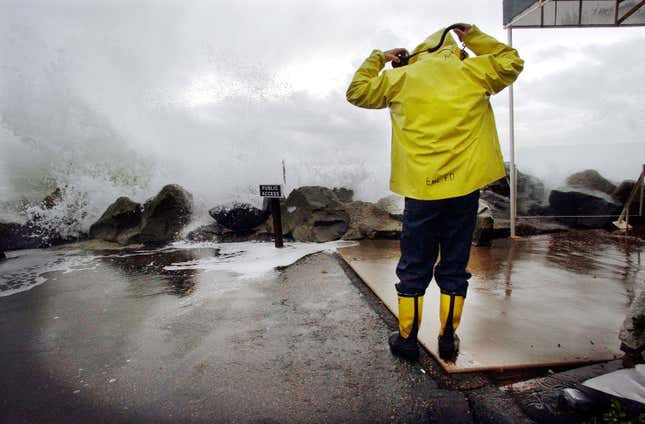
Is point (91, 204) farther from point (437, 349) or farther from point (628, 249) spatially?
point (628, 249)

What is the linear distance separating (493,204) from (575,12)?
3.23m

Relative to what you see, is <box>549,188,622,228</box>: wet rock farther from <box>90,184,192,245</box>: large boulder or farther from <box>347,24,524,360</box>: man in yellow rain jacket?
<box>90,184,192,245</box>: large boulder

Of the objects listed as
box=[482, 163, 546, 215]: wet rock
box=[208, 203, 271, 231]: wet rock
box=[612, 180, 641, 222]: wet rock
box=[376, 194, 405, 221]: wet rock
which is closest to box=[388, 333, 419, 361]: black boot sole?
box=[376, 194, 405, 221]: wet rock

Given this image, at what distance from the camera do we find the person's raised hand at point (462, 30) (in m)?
1.83

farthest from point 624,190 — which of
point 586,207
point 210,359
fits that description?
point 210,359

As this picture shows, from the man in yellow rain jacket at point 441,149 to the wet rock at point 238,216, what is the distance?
508cm

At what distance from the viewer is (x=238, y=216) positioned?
21.8 feet

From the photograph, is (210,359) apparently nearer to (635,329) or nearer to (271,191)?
(635,329)

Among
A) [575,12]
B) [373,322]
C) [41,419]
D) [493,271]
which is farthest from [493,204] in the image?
[41,419]

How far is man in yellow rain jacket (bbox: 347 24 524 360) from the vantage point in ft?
5.39

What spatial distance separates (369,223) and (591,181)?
4.86 meters

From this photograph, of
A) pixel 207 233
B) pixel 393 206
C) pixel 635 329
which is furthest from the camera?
pixel 207 233

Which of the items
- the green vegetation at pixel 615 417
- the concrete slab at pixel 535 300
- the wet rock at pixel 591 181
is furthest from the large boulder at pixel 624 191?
the green vegetation at pixel 615 417

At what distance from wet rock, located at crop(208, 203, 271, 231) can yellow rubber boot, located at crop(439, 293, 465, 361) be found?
530 cm
